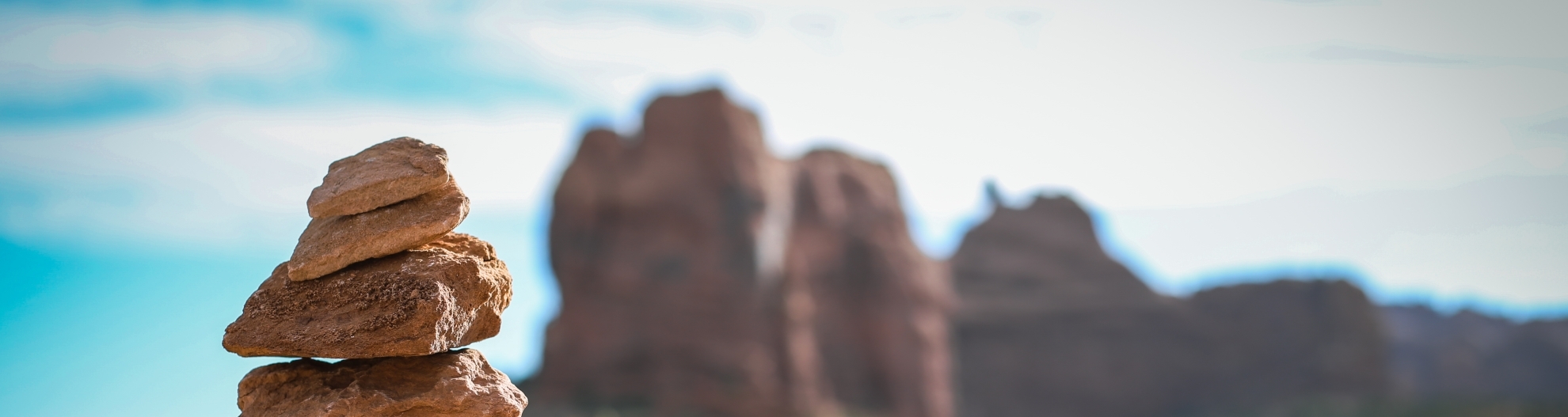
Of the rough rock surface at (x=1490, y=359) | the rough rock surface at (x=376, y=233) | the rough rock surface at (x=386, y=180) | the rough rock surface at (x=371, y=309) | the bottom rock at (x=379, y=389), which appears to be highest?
the rough rock surface at (x=1490, y=359)

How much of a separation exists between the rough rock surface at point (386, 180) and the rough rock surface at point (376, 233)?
0.21ft

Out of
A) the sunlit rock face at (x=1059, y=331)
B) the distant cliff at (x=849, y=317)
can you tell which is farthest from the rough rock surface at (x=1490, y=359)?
the sunlit rock face at (x=1059, y=331)

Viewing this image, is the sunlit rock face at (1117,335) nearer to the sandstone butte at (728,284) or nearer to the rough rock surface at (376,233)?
the sandstone butte at (728,284)

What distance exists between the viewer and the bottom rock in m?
6.66

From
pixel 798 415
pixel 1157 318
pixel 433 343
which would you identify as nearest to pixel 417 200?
pixel 433 343

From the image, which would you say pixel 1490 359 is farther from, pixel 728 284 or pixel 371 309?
pixel 371 309

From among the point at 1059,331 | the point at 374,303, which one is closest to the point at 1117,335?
the point at 1059,331

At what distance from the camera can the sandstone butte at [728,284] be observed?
39812mm

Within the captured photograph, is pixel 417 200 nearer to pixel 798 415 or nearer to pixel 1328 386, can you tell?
pixel 798 415

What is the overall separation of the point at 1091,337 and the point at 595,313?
38619mm

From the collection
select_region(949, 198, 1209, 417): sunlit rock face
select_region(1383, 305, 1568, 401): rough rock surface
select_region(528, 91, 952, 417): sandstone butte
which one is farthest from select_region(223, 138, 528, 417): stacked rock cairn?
select_region(1383, 305, 1568, 401): rough rock surface

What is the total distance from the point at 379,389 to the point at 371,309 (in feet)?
1.79

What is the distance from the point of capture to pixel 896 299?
47469 millimetres

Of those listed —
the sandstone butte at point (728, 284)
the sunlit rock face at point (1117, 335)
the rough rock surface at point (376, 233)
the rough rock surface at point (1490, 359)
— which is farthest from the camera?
the rough rock surface at point (1490, 359)
